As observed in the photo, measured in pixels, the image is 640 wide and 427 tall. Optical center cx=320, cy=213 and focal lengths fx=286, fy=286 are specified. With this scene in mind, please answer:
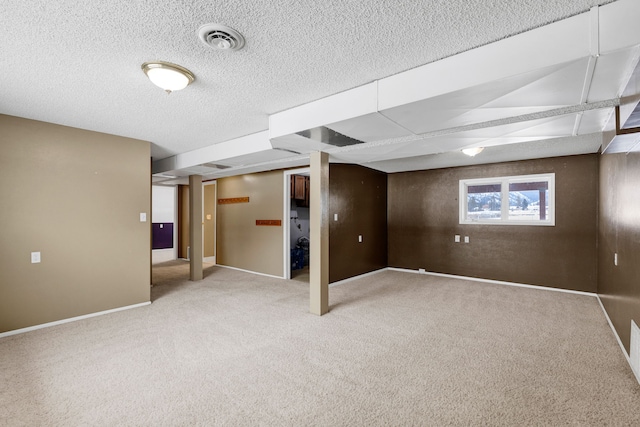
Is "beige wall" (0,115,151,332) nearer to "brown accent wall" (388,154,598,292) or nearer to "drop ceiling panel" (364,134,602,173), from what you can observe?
"drop ceiling panel" (364,134,602,173)

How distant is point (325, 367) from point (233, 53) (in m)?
2.56

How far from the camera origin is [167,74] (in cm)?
217

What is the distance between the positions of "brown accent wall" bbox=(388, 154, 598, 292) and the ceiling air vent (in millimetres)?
5282

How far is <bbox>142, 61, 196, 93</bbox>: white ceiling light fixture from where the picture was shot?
2.15 m

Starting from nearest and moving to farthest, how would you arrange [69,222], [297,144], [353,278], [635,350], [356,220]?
[635,350] < [297,144] < [69,222] < [353,278] < [356,220]

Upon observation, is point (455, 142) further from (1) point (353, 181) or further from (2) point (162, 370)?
(2) point (162, 370)

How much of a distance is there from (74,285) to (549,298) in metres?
6.69

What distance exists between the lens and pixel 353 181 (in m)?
5.84

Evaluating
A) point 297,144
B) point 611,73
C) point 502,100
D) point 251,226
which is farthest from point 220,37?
point 251,226

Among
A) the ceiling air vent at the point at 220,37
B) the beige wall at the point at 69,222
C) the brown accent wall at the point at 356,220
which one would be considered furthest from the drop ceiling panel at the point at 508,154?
the beige wall at the point at 69,222

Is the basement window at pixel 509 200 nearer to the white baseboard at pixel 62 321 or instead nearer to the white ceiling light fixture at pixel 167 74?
the white ceiling light fixture at pixel 167 74

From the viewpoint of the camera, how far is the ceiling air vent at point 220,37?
1.74m

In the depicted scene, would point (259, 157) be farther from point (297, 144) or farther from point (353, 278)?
point (353, 278)

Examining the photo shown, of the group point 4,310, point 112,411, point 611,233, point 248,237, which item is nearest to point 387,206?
point 248,237
